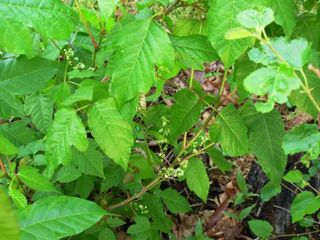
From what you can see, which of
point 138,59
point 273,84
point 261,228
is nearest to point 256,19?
point 273,84

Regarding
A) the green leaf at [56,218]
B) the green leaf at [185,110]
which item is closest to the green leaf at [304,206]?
the green leaf at [185,110]

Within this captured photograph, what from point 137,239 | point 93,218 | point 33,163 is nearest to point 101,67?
point 33,163

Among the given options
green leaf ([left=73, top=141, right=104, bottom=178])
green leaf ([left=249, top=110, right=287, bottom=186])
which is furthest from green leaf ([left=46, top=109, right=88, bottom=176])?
green leaf ([left=249, top=110, right=287, bottom=186])

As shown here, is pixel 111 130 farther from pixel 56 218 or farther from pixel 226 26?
pixel 226 26

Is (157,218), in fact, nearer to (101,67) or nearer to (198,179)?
(198,179)

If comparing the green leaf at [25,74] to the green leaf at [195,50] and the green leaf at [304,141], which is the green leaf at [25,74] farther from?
the green leaf at [304,141]
